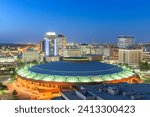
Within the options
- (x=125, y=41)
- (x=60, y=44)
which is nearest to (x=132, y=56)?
(x=125, y=41)

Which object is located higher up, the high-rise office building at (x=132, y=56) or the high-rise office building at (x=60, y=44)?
the high-rise office building at (x=60, y=44)

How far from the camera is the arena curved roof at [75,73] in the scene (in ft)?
97.0

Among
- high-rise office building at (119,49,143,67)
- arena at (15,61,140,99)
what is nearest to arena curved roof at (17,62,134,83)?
arena at (15,61,140,99)

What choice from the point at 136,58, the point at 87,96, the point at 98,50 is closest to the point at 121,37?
the point at 98,50

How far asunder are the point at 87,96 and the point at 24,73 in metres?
18.4

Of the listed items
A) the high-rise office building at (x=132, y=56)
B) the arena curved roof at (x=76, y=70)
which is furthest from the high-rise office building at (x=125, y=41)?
the arena curved roof at (x=76, y=70)

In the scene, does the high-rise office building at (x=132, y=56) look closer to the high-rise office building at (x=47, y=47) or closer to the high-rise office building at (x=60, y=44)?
the high-rise office building at (x=60, y=44)

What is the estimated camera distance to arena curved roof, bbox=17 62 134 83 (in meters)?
29.6

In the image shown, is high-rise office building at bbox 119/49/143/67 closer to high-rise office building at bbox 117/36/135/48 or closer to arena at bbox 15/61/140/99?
high-rise office building at bbox 117/36/135/48

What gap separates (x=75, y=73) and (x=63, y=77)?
1.65 m

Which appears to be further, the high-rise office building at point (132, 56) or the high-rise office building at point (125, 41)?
the high-rise office building at point (125, 41)

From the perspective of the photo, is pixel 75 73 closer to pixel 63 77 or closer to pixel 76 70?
pixel 76 70

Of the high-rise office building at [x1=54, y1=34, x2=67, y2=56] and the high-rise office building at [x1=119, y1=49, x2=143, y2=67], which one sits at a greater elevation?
the high-rise office building at [x1=54, y1=34, x2=67, y2=56]

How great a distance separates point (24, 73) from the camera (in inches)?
1339
